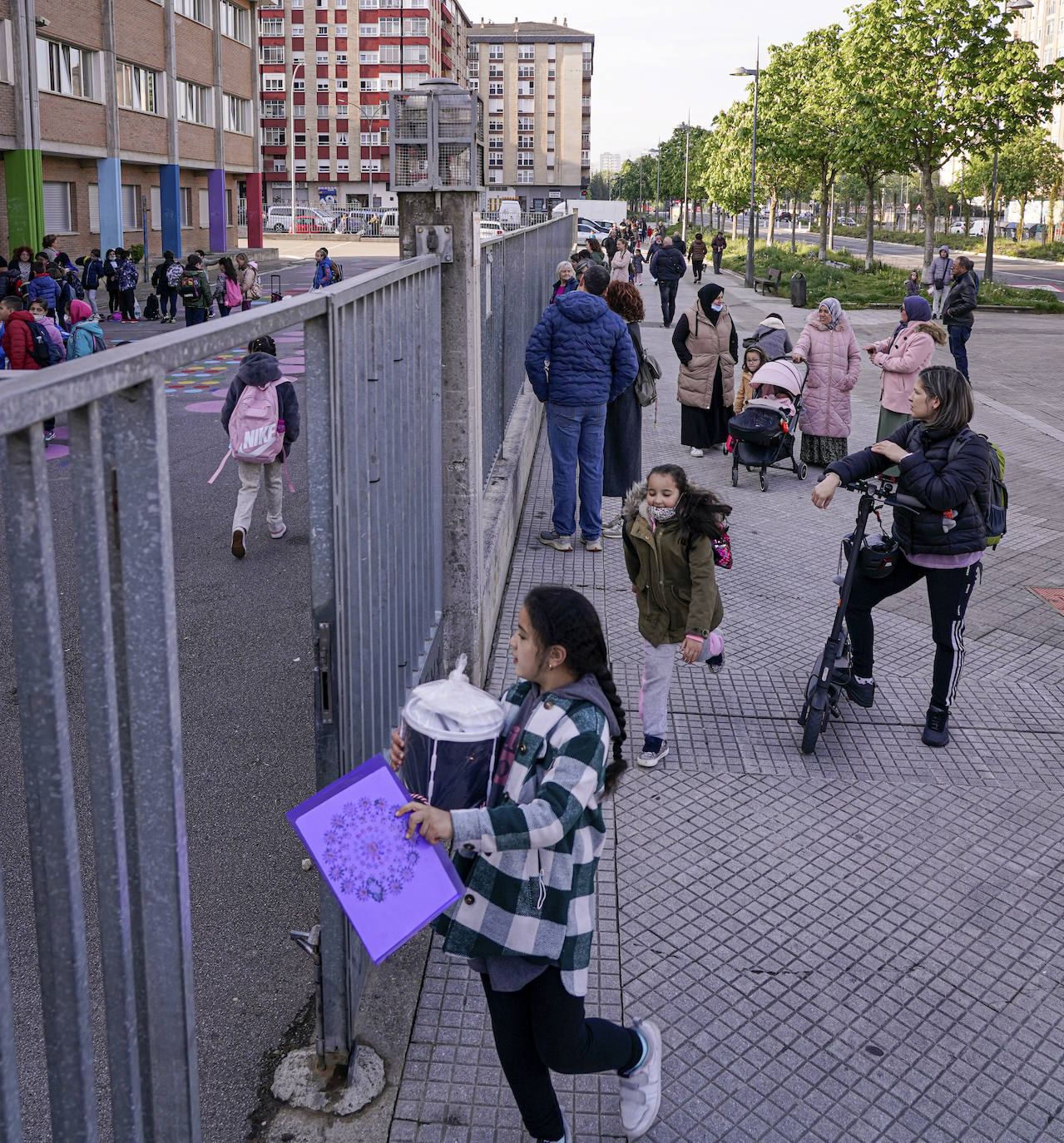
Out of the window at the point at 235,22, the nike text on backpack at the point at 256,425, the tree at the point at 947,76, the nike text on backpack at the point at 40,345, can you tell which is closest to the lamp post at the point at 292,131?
the window at the point at 235,22

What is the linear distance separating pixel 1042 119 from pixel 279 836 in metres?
34.0

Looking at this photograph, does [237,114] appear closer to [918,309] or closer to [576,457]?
[918,309]

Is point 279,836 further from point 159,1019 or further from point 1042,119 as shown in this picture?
point 1042,119

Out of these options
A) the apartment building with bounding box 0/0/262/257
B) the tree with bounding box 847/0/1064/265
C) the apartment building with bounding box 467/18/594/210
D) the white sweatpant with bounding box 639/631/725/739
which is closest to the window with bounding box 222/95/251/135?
the apartment building with bounding box 0/0/262/257

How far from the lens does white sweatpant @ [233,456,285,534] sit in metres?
9.29

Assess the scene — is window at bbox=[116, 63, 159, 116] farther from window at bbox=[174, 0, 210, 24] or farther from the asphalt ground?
the asphalt ground

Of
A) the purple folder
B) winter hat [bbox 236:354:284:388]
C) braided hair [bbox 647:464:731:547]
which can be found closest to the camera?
the purple folder

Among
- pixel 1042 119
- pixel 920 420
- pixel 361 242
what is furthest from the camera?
pixel 361 242

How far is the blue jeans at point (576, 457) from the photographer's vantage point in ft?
29.3

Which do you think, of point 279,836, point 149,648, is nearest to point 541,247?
point 279,836

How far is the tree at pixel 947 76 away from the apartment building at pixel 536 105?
90.8 metres

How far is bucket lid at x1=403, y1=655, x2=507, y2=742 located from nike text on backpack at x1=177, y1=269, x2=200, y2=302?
22870 mm

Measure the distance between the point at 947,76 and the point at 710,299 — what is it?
82.8 feet

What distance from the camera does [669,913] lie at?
14.9ft
